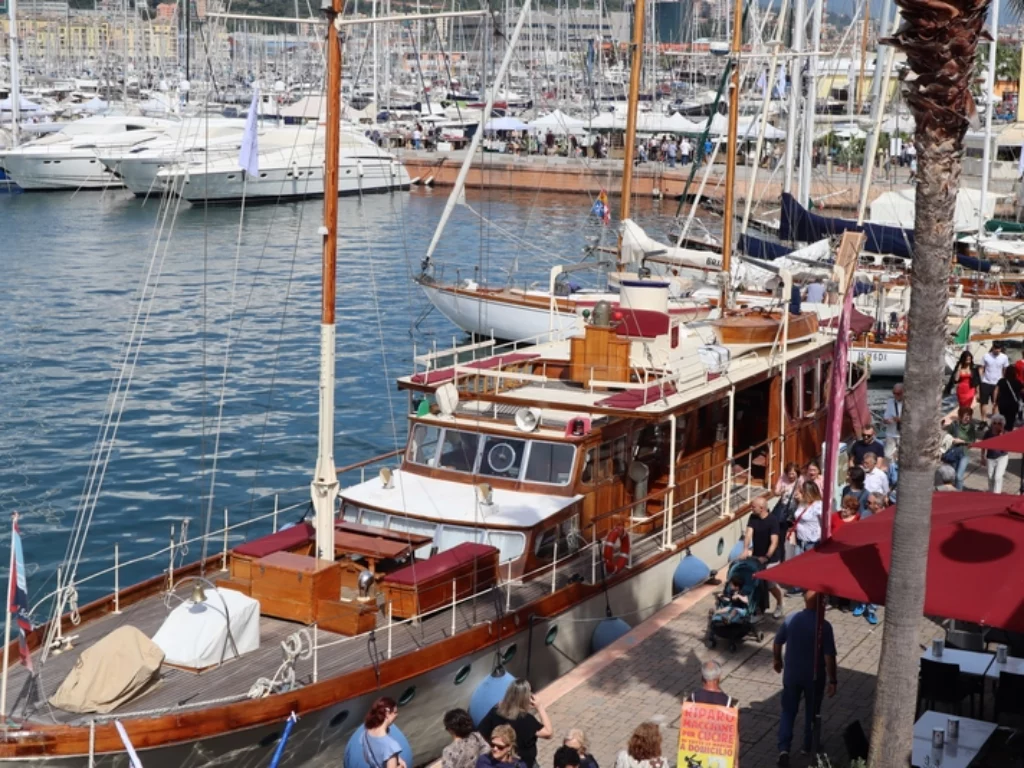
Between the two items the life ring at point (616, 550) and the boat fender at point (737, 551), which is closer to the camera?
the life ring at point (616, 550)

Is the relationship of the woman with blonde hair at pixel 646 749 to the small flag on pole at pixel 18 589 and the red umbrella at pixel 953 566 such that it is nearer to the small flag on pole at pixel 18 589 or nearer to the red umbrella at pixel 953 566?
the red umbrella at pixel 953 566

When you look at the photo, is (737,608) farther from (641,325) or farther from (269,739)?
(641,325)

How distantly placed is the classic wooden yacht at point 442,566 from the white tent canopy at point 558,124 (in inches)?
2677

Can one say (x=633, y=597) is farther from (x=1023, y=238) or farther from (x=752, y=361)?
(x=1023, y=238)

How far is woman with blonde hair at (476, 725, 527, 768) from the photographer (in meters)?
10.8

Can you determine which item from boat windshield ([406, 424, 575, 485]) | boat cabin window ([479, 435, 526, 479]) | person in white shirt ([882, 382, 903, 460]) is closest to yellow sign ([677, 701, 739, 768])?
boat windshield ([406, 424, 575, 485])

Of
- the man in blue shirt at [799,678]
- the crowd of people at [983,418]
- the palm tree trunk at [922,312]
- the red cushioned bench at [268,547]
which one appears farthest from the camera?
the crowd of people at [983,418]

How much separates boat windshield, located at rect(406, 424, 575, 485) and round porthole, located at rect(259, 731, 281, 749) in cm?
511

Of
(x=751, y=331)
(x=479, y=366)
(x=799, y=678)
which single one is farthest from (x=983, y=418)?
(x=799, y=678)

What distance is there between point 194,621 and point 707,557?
8286 millimetres

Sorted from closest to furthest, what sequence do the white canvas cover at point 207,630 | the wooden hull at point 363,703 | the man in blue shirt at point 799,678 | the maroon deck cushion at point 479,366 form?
the wooden hull at point 363,703 → the man in blue shirt at point 799,678 → the white canvas cover at point 207,630 → the maroon deck cushion at point 479,366

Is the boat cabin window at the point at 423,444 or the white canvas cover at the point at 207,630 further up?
the boat cabin window at the point at 423,444

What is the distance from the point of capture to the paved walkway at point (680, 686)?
13.4 m

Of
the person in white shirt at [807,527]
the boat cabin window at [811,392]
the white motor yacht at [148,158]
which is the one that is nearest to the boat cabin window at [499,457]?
the person in white shirt at [807,527]
